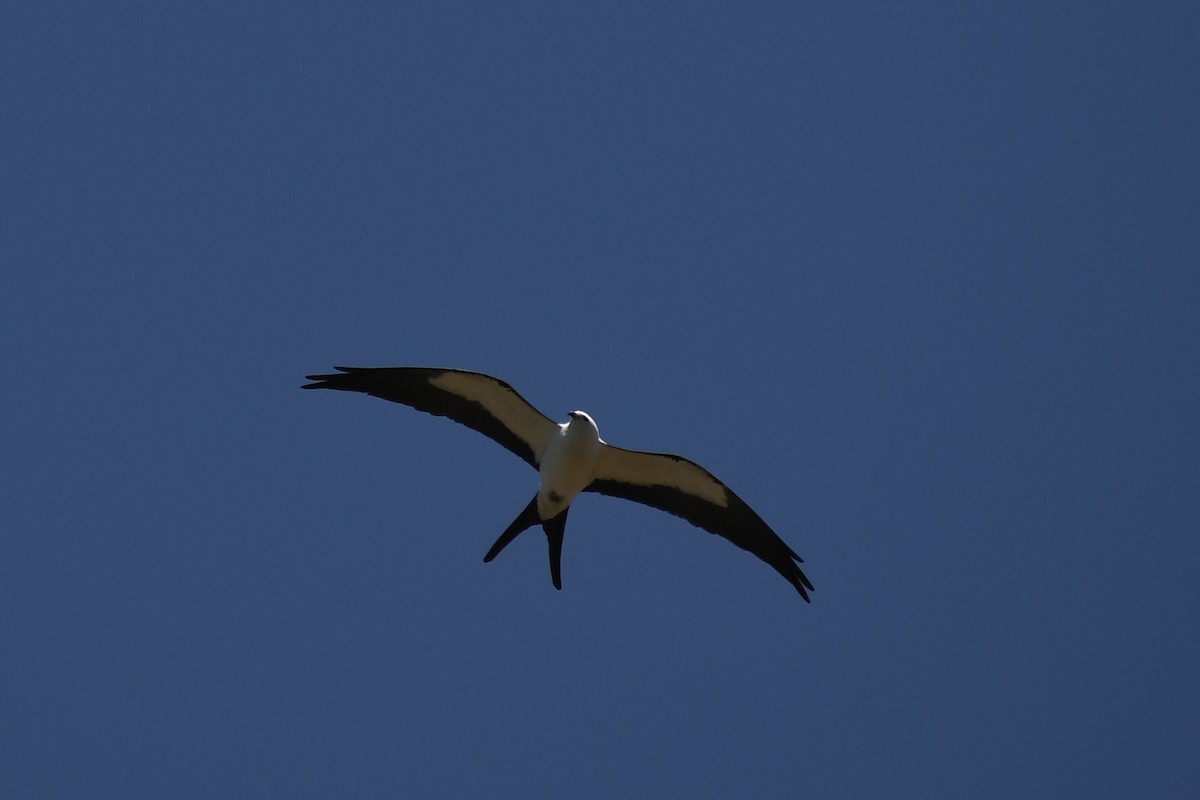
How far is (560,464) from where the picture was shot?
664 inches

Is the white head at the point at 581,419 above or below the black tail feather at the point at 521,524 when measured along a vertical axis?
above

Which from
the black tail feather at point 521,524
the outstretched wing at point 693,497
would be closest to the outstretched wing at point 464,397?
the black tail feather at point 521,524

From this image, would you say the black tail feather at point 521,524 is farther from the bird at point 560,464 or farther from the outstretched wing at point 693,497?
the outstretched wing at point 693,497

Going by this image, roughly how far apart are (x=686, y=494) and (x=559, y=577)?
5.76 ft

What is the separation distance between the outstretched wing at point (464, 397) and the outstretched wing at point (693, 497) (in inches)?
33.5

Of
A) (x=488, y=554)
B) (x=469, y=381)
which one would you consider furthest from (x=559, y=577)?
(x=469, y=381)

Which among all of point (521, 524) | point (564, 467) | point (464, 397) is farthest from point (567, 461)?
point (464, 397)

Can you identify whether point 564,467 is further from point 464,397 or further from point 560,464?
point 464,397

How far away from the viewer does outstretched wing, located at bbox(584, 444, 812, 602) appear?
17.3 m

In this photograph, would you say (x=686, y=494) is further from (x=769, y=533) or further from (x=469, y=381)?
(x=469, y=381)

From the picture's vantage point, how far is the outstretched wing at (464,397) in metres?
16.8

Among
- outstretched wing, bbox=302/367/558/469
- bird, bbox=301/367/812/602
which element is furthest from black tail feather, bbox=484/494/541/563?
outstretched wing, bbox=302/367/558/469

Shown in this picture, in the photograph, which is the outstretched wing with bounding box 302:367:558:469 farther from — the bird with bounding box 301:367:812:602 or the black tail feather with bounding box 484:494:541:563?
the black tail feather with bounding box 484:494:541:563

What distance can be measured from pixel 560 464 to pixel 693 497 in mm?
1693
